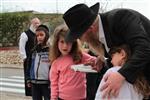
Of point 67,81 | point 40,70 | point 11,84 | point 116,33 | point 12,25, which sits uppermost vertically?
point 116,33

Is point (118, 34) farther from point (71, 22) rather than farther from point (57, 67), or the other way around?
point (57, 67)

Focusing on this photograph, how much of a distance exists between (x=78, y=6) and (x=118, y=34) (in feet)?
1.04

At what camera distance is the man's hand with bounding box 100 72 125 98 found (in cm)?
248

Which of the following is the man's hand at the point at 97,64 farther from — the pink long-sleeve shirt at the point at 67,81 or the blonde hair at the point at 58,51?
the blonde hair at the point at 58,51

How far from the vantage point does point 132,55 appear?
2520 millimetres

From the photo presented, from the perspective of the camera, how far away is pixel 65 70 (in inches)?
161

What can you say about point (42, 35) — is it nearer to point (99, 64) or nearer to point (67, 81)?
point (67, 81)

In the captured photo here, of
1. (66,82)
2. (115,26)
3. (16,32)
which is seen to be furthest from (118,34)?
(16,32)

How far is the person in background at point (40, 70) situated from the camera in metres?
5.40

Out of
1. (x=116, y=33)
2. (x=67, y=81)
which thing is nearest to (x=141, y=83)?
(x=116, y=33)

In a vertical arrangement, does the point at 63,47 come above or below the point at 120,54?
below

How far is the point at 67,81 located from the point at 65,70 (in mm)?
114

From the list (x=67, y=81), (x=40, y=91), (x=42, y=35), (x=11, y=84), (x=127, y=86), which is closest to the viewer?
(x=127, y=86)

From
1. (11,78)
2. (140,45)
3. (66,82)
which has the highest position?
(140,45)
